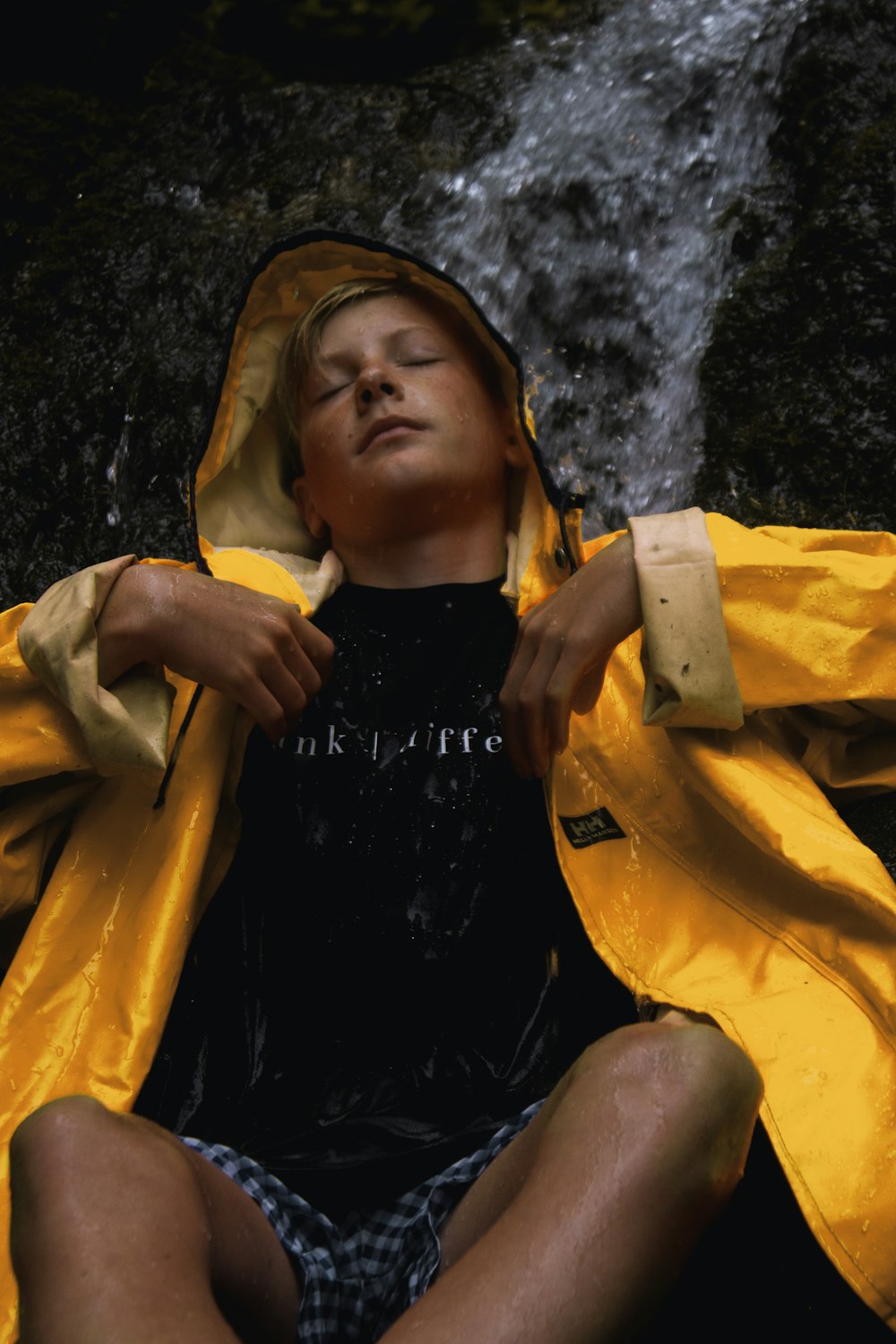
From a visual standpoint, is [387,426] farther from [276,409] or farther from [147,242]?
[147,242]

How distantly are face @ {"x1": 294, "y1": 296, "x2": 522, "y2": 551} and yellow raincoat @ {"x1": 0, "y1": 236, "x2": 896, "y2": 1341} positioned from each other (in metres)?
0.26

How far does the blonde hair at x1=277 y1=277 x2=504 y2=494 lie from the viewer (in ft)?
7.95

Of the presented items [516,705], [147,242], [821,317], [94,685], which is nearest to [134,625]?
[94,685]

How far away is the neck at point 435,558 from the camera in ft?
7.51

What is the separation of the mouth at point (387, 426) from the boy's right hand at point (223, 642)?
492mm

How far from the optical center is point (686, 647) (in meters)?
1.72

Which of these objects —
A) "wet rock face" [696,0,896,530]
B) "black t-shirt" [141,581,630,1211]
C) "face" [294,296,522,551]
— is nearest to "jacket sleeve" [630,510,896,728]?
"black t-shirt" [141,581,630,1211]

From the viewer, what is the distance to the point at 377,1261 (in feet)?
5.20

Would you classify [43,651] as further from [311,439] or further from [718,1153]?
[718,1153]

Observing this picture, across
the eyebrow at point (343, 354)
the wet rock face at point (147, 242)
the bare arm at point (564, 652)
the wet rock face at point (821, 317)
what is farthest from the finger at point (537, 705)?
the wet rock face at point (147, 242)

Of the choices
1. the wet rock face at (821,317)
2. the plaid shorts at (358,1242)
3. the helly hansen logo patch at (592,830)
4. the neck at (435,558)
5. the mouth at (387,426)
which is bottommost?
the plaid shorts at (358,1242)

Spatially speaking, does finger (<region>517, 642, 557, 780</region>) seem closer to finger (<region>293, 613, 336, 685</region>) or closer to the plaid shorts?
finger (<region>293, 613, 336, 685</region>)

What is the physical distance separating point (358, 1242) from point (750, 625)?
1.00 m

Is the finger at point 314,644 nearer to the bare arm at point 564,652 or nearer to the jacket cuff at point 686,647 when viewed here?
the bare arm at point 564,652
